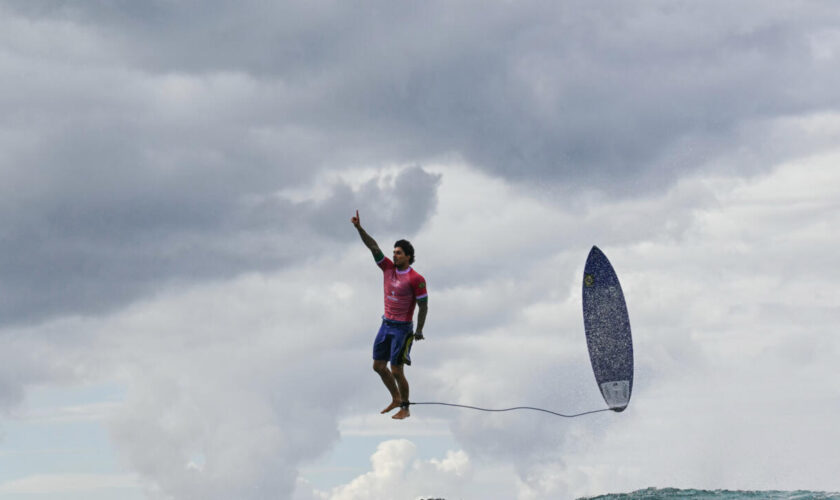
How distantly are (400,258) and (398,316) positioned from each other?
1.38 metres

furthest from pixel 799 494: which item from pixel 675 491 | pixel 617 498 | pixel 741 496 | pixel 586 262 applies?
pixel 586 262

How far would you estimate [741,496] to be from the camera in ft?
75.0

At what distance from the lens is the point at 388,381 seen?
2014cm

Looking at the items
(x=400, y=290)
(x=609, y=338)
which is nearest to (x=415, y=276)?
(x=400, y=290)

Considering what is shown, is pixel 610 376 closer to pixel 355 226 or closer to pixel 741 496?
pixel 741 496

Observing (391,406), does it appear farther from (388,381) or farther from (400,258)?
(400,258)

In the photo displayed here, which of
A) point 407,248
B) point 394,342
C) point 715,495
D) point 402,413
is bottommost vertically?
point 715,495

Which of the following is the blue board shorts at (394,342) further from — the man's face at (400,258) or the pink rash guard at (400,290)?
the man's face at (400,258)

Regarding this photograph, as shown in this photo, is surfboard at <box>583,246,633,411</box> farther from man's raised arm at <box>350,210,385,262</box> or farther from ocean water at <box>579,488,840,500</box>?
man's raised arm at <box>350,210,385,262</box>

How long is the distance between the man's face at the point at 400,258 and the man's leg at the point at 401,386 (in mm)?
2394

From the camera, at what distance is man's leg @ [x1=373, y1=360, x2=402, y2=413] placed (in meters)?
20.0

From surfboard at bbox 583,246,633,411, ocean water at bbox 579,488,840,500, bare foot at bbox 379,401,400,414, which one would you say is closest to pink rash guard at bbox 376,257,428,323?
bare foot at bbox 379,401,400,414

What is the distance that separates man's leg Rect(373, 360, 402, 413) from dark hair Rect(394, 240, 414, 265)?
99.7 inches

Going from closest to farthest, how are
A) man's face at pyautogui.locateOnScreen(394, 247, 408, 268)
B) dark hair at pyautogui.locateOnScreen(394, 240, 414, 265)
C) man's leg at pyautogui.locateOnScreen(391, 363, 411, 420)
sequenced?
man's face at pyautogui.locateOnScreen(394, 247, 408, 268) < dark hair at pyautogui.locateOnScreen(394, 240, 414, 265) < man's leg at pyautogui.locateOnScreen(391, 363, 411, 420)
